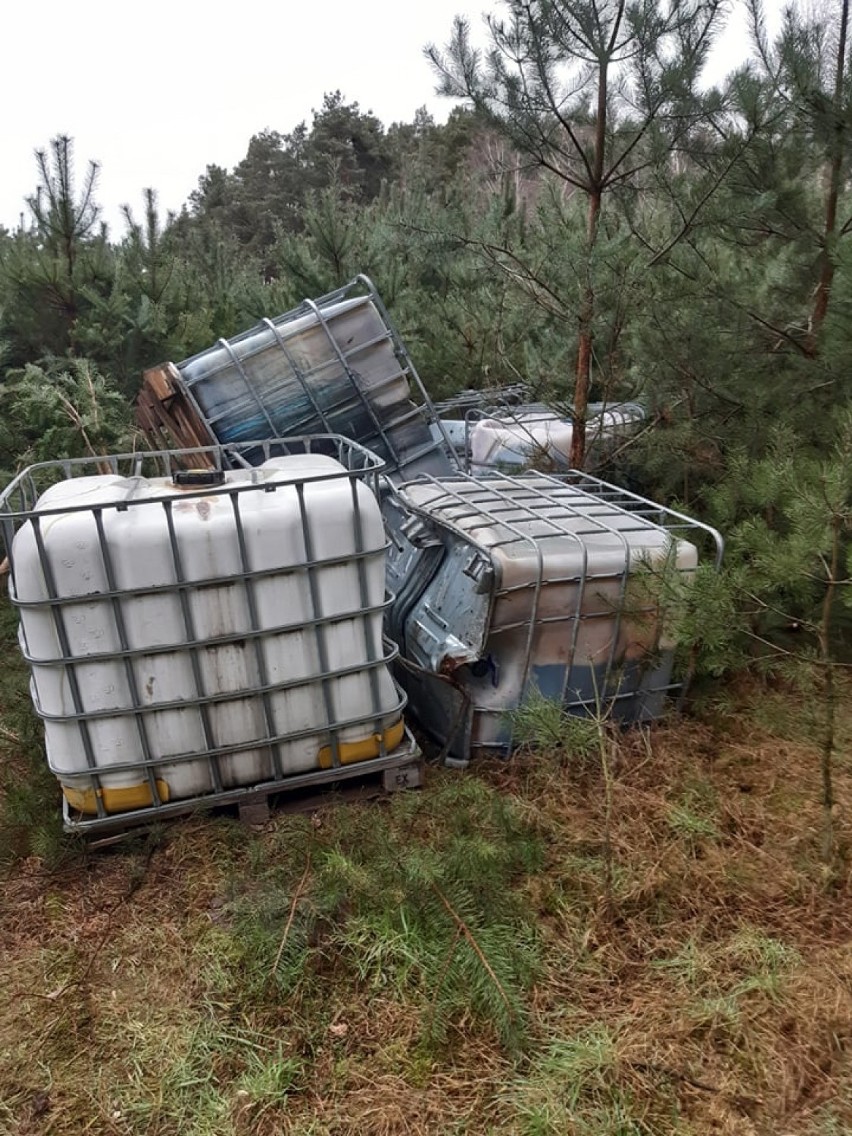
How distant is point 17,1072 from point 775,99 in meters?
5.34

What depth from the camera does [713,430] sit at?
4680 millimetres

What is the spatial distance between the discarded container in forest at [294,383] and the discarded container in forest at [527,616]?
4.79 ft

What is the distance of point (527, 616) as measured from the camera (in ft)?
11.4

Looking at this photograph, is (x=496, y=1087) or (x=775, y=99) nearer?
(x=496, y=1087)

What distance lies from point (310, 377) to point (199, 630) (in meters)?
2.71

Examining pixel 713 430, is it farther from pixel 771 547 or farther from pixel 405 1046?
pixel 405 1046

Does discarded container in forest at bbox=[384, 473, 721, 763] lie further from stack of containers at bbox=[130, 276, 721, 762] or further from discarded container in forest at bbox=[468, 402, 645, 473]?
discarded container in forest at bbox=[468, 402, 645, 473]

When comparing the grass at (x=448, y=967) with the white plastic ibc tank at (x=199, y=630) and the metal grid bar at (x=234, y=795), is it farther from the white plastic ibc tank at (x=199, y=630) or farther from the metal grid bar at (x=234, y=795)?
the white plastic ibc tank at (x=199, y=630)

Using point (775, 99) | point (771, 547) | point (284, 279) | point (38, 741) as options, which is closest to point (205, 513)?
point (38, 741)

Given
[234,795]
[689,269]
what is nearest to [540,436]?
[689,269]

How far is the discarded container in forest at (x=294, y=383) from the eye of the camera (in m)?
5.07

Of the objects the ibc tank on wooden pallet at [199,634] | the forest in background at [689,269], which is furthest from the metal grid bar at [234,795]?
the forest in background at [689,269]

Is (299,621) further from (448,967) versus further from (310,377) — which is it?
(310,377)

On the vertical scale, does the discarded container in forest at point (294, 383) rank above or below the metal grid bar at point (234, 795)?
above
